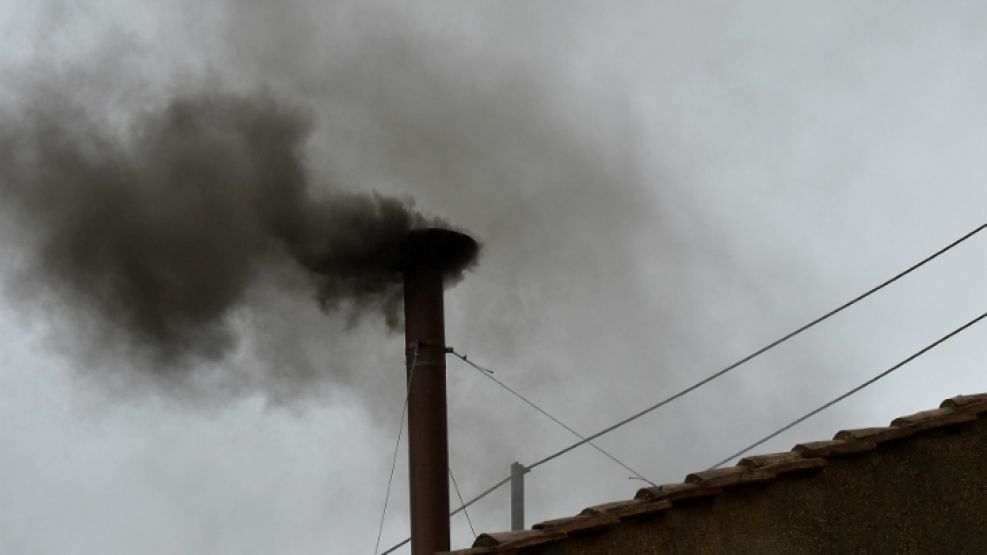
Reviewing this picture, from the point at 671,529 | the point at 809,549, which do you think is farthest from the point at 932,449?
the point at 671,529

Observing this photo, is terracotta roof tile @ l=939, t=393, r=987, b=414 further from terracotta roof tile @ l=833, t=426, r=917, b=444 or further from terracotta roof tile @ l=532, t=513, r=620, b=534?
terracotta roof tile @ l=532, t=513, r=620, b=534

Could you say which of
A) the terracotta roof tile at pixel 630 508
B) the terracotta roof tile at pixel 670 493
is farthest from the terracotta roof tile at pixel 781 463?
the terracotta roof tile at pixel 630 508

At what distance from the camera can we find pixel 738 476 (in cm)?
455

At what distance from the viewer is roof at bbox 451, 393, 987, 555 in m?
4.08

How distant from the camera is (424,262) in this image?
1009cm

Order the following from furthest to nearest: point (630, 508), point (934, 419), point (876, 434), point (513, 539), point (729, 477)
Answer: point (934, 419) < point (876, 434) < point (729, 477) < point (630, 508) < point (513, 539)

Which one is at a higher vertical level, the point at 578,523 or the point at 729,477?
the point at 729,477

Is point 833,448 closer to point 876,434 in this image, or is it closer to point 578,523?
point 876,434

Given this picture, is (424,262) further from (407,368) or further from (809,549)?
(809,549)

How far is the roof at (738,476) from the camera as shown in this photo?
408 cm

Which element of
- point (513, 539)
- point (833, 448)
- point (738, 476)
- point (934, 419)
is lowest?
point (513, 539)

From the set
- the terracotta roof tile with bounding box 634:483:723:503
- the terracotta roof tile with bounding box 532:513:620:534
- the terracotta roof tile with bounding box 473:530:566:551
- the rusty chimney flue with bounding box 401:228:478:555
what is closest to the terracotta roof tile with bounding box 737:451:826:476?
the terracotta roof tile with bounding box 634:483:723:503

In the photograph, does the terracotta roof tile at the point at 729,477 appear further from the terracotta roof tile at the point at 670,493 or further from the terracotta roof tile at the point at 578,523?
the terracotta roof tile at the point at 578,523

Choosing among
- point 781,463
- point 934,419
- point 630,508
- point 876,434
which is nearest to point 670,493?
point 630,508
